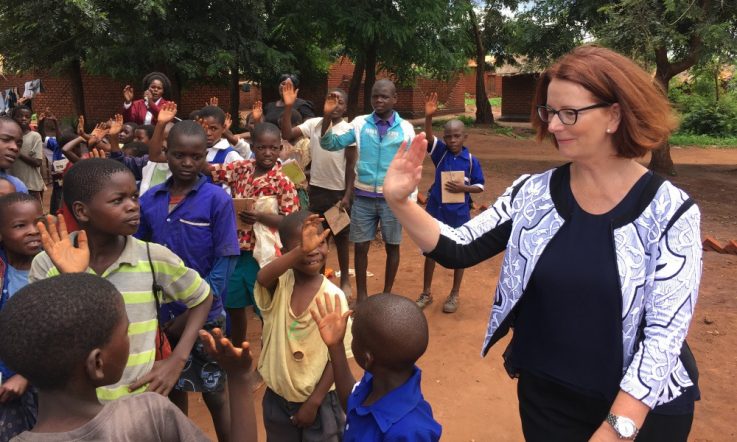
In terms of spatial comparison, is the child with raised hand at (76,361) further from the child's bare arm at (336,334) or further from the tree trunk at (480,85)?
the tree trunk at (480,85)

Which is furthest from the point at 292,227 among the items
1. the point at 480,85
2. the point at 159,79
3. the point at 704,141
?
the point at 480,85

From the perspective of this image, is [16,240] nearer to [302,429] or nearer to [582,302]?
[302,429]

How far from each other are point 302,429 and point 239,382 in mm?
733

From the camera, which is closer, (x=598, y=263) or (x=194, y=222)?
(x=598, y=263)

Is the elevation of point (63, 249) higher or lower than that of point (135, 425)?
higher

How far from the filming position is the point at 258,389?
12.1ft

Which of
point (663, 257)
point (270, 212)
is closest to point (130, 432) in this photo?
point (663, 257)

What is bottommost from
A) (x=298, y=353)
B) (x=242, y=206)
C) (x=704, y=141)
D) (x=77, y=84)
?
(x=704, y=141)

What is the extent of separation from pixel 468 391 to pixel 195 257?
1942mm

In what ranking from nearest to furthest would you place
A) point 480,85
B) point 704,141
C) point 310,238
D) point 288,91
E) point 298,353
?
point 310,238
point 298,353
point 288,91
point 704,141
point 480,85

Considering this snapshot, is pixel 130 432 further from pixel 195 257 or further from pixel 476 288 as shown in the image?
pixel 476 288

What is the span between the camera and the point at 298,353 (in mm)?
2396

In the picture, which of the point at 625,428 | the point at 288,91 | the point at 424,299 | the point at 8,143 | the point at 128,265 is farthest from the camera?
the point at 424,299

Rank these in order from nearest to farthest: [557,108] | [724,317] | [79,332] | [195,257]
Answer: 1. [79,332]
2. [557,108]
3. [195,257]
4. [724,317]
